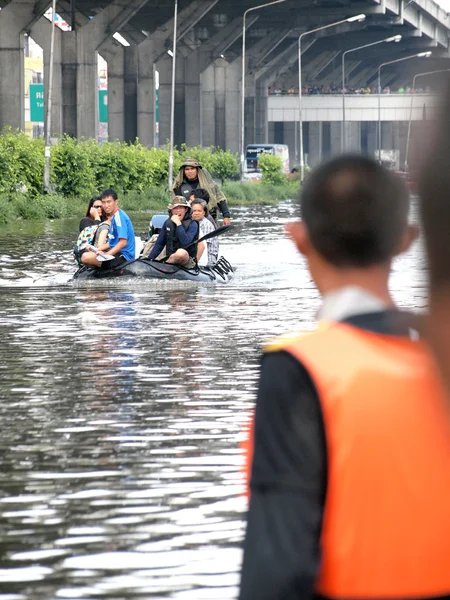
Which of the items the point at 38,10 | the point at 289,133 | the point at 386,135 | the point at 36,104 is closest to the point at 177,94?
the point at 36,104

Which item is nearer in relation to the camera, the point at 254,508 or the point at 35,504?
the point at 254,508

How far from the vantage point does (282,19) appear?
85.8 meters

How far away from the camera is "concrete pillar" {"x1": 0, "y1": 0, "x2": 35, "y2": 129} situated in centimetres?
5944

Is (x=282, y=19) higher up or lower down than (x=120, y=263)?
higher up

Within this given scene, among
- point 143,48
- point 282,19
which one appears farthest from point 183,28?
point 282,19

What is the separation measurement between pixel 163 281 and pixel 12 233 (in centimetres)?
1437

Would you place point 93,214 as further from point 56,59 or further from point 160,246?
point 56,59

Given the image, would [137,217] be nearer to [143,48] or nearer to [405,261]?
[405,261]

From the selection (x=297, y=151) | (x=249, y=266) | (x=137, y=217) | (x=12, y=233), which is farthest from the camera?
(x=297, y=151)

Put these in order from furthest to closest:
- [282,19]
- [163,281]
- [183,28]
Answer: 1. [282,19]
2. [183,28]
3. [163,281]

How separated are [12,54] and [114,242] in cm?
4071

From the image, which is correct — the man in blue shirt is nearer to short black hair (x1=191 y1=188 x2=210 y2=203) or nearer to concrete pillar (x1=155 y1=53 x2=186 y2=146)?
short black hair (x1=191 y1=188 x2=210 y2=203)

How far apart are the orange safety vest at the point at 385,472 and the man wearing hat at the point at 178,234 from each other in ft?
59.1

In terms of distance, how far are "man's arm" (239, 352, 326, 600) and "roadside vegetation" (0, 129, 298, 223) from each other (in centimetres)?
3634
